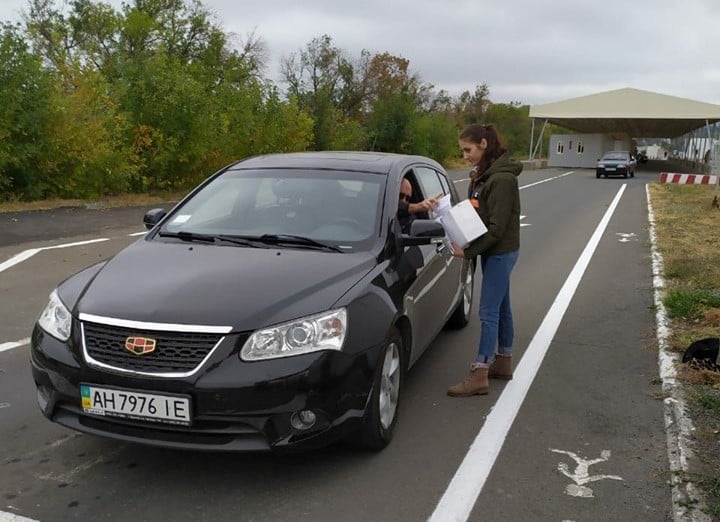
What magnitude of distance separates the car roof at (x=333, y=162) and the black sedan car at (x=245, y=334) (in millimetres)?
487

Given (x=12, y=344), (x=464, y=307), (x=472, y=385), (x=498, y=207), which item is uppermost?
(x=498, y=207)

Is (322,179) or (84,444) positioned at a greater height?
(322,179)

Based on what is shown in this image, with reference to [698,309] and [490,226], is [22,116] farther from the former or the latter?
[698,309]

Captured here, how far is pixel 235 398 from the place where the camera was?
3.07m

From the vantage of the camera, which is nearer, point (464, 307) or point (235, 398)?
point (235, 398)

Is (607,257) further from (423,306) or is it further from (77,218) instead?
(77,218)

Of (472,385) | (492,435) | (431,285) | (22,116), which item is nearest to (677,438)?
(492,435)

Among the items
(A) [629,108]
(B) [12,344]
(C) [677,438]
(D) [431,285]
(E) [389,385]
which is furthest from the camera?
(A) [629,108]

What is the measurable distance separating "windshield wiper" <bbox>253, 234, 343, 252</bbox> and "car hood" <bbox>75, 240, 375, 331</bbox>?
0.34ft

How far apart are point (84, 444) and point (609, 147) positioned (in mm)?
63387

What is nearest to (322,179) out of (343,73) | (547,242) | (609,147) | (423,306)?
(423,306)

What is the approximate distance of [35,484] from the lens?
3.35 m

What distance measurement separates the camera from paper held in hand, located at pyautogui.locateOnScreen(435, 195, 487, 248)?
4402 millimetres

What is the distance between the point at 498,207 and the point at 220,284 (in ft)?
6.42
